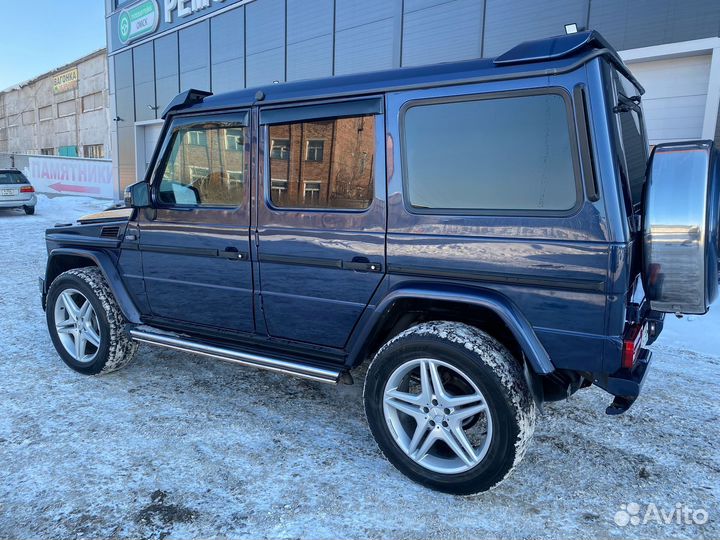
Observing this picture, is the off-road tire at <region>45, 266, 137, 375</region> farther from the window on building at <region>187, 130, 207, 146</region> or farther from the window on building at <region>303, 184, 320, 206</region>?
the window on building at <region>303, 184, 320, 206</region>

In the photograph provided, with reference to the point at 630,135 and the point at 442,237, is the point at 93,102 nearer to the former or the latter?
the point at 442,237

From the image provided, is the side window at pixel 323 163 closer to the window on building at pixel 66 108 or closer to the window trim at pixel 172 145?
the window trim at pixel 172 145

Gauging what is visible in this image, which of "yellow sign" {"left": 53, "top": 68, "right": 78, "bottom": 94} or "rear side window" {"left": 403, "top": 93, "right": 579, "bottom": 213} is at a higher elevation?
"yellow sign" {"left": 53, "top": 68, "right": 78, "bottom": 94}

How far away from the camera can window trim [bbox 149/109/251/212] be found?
3.07 metres

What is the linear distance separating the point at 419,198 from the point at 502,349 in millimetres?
857

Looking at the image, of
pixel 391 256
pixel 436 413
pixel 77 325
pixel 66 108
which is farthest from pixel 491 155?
pixel 66 108

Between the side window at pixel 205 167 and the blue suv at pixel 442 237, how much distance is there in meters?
0.01

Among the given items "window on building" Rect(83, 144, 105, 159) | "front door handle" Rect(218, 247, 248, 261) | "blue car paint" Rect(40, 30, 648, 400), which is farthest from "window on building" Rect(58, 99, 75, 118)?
"front door handle" Rect(218, 247, 248, 261)

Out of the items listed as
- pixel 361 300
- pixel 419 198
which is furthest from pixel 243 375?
pixel 419 198

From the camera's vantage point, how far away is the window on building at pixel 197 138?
326cm

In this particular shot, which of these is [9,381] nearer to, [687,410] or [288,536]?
[288,536]

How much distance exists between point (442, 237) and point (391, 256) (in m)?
0.29

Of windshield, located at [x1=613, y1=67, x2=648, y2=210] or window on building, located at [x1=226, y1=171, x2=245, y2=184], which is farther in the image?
window on building, located at [x1=226, y1=171, x2=245, y2=184]

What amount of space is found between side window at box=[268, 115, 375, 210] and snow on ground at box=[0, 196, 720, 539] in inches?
55.9
